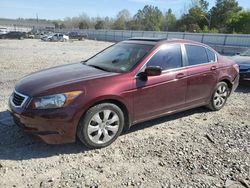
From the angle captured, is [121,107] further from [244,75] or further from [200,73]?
[244,75]

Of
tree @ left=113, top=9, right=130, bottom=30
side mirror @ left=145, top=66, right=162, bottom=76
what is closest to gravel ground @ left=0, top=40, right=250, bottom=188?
side mirror @ left=145, top=66, right=162, bottom=76

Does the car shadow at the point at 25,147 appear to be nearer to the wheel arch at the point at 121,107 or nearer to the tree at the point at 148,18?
the wheel arch at the point at 121,107

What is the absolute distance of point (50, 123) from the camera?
11.4 ft

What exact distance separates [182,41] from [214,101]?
5.15 ft

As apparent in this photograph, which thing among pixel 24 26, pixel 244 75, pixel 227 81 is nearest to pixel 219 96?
pixel 227 81

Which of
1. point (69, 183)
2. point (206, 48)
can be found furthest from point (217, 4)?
point (69, 183)

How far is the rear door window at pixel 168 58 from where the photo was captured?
439cm

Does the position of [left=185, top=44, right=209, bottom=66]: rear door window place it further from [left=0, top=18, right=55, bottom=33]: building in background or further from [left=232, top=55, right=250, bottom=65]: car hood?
[left=0, top=18, right=55, bottom=33]: building in background

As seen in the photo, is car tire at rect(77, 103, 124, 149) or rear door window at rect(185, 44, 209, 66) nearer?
car tire at rect(77, 103, 124, 149)

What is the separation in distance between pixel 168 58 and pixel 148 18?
3441 inches

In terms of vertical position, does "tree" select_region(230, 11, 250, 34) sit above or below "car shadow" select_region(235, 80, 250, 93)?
above

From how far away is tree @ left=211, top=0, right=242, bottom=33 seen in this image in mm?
54531

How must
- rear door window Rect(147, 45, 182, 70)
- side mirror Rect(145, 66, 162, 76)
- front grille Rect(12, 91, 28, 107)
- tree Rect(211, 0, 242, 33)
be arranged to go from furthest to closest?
1. tree Rect(211, 0, 242, 33)
2. rear door window Rect(147, 45, 182, 70)
3. side mirror Rect(145, 66, 162, 76)
4. front grille Rect(12, 91, 28, 107)

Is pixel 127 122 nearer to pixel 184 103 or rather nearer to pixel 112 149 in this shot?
pixel 112 149
